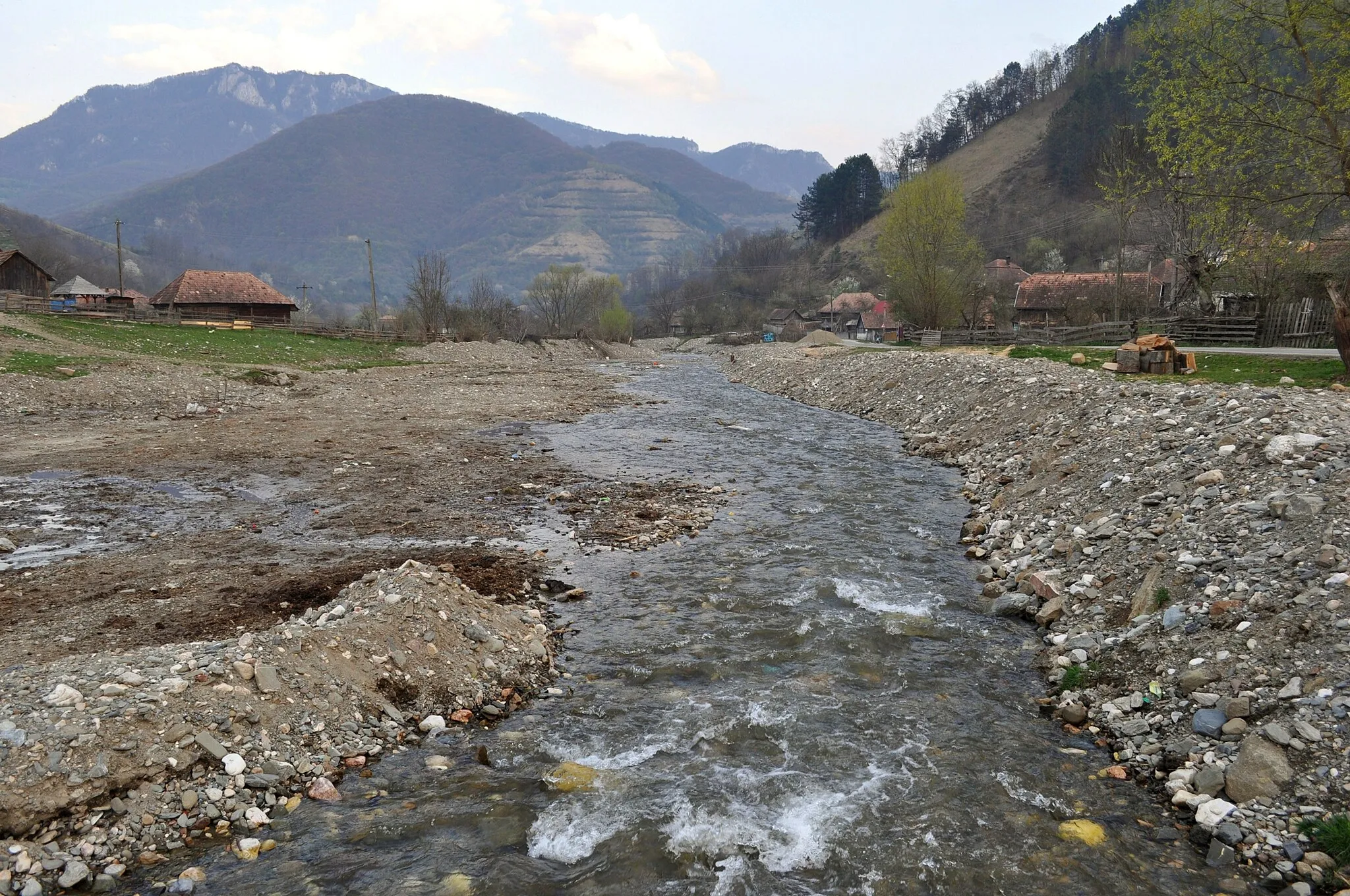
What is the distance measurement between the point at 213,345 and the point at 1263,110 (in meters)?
45.7

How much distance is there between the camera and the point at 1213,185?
808 inches

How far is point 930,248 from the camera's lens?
5562cm

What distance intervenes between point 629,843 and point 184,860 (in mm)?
3038


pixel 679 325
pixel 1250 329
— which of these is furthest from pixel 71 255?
pixel 1250 329

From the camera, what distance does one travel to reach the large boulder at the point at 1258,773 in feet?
18.1

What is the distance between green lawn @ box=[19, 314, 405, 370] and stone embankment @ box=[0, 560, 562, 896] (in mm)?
32232

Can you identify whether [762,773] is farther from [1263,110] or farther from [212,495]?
[1263,110]

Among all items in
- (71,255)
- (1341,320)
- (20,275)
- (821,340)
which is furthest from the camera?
(71,255)

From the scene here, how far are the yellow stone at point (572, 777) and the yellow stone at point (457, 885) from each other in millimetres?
1109

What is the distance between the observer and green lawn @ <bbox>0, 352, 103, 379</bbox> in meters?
25.2

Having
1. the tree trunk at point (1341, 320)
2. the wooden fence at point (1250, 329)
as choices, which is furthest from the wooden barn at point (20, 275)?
the tree trunk at point (1341, 320)

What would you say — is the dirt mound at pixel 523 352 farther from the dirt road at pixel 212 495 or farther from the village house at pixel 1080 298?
the village house at pixel 1080 298

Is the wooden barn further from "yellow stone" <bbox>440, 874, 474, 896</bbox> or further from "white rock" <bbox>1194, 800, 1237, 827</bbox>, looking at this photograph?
"white rock" <bbox>1194, 800, 1237, 827</bbox>

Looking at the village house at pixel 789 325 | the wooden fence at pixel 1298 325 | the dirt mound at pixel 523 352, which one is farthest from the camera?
the village house at pixel 789 325
